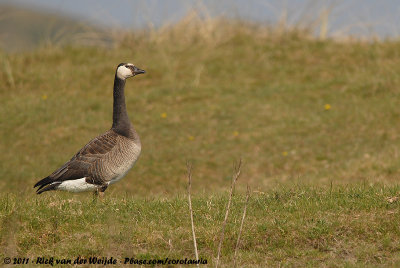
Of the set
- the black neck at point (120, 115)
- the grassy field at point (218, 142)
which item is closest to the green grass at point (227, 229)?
the grassy field at point (218, 142)

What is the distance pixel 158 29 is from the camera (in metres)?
24.0

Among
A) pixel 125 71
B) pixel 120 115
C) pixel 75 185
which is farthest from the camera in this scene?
pixel 125 71

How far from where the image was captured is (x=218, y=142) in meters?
15.7

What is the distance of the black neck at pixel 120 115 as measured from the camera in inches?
364

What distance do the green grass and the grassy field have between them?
0.07ft

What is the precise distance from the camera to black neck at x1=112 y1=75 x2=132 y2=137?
9.24 meters

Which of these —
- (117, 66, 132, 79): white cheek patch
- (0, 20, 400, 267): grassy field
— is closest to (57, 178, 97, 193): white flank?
(0, 20, 400, 267): grassy field

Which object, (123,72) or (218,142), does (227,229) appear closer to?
(123,72)

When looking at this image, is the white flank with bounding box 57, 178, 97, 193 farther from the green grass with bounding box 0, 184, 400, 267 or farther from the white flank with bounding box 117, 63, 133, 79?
the white flank with bounding box 117, 63, 133, 79

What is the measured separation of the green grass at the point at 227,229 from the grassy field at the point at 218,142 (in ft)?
0.07

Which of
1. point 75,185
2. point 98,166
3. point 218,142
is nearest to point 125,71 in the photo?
point 98,166

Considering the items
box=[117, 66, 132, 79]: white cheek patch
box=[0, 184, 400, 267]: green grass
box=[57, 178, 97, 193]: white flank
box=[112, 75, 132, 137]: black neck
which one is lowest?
box=[0, 184, 400, 267]: green grass

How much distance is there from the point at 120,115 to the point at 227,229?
10.7 feet

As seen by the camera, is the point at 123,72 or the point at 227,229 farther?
the point at 123,72
